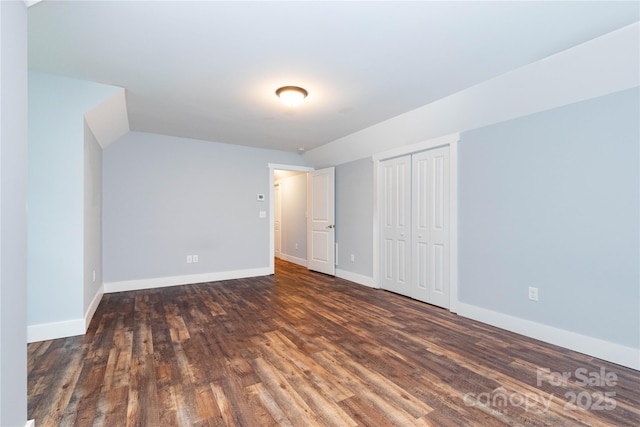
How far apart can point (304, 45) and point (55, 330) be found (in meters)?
3.30

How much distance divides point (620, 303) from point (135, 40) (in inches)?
162

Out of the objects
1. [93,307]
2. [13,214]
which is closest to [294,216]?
[93,307]

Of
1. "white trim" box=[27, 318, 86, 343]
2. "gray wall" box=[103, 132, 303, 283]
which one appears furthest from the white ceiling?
"white trim" box=[27, 318, 86, 343]

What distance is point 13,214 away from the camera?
1.34m

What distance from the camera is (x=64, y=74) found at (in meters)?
2.71

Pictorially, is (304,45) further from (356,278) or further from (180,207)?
(356,278)

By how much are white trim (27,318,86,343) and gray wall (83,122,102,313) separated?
15cm

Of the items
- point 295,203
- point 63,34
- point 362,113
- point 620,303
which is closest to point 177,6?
point 63,34

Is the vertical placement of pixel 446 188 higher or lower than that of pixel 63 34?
lower

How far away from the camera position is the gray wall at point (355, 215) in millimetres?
4820

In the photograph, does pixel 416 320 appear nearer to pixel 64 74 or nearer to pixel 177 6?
pixel 177 6

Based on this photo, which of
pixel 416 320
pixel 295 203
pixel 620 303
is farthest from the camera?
pixel 295 203

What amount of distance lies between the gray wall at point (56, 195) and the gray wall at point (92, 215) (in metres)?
0.15

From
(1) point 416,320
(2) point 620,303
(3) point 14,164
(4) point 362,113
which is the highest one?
(4) point 362,113
